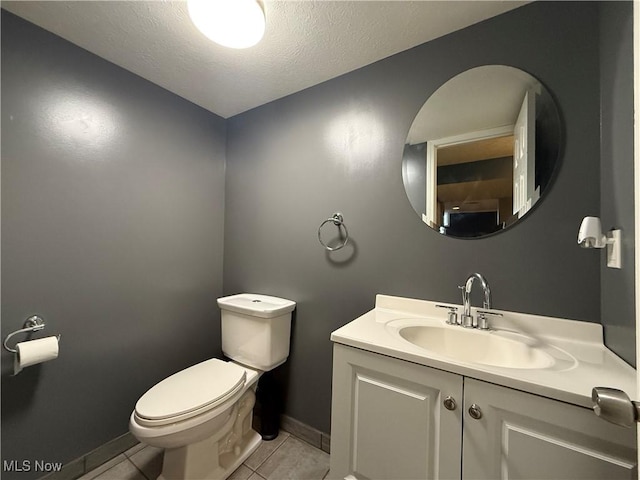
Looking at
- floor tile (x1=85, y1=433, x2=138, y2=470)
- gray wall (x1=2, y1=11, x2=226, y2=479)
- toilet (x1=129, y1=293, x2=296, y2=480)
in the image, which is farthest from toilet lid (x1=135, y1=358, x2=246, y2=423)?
floor tile (x1=85, y1=433, x2=138, y2=470)

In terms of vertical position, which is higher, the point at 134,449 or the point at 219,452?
the point at 219,452

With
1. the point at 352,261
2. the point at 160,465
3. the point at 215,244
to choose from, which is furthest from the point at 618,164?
the point at 160,465

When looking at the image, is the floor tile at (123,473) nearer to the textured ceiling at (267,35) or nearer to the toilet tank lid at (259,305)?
the toilet tank lid at (259,305)

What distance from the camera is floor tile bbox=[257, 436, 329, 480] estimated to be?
1243 mm

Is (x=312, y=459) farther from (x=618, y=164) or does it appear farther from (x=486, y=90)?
(x=486, y=90)

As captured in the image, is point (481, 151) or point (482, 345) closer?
point (482, 345)

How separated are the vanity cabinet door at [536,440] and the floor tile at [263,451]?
1.11m

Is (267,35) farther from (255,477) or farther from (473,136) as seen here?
(255,477)

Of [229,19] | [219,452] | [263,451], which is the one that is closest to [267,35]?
[229,19]

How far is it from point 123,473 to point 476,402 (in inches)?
67.9

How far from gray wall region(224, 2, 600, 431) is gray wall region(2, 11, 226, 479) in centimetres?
43

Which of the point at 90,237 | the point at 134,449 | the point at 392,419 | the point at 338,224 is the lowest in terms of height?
the point at 134,449

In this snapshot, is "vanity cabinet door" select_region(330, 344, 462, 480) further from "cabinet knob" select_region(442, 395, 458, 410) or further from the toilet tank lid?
the toilet tank lid

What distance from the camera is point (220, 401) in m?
1.12
